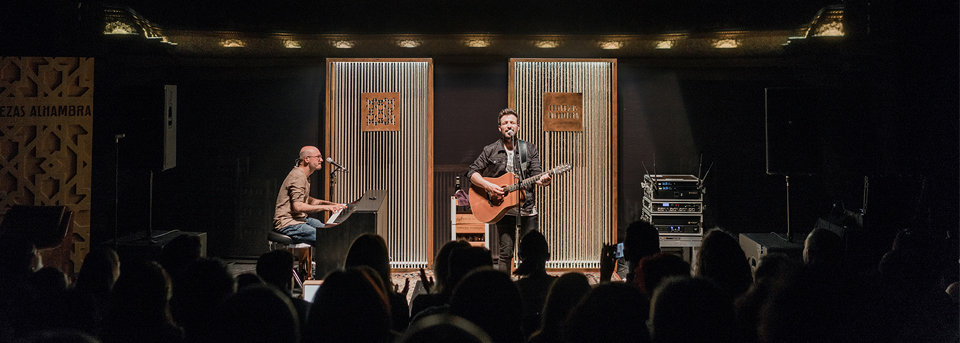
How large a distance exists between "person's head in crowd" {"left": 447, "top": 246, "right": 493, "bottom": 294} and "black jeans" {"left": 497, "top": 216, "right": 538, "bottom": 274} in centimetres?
293

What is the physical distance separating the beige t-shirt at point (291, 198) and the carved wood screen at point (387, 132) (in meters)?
1.31

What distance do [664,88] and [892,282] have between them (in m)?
5.44

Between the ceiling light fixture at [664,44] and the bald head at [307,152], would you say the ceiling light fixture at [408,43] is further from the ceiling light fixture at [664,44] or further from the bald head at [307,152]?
the ceiling light fixture at [664,44]

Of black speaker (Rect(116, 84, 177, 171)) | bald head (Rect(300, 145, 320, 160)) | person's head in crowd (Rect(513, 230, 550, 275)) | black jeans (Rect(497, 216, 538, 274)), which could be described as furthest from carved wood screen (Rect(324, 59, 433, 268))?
person's head in crowd (Rect(513, 230, 550, 275))

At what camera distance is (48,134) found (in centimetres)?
717

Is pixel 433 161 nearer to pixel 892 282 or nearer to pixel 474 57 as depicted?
pixel 474 57

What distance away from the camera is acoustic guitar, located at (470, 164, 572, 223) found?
6.44 meters

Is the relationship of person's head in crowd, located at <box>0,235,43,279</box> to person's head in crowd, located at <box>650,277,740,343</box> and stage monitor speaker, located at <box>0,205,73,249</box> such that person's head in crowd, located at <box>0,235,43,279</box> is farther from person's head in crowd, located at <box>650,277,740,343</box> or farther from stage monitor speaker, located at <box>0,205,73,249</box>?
person's head in crowd, located at <box>650,277,740,343</box>

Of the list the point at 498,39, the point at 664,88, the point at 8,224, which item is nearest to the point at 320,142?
the point at 498,39

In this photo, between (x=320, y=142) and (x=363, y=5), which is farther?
(x=320, y=142)

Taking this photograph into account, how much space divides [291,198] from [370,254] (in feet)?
10.3

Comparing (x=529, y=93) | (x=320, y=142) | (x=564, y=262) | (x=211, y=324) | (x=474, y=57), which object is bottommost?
(x=564, y=262)

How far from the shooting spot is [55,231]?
20.2 ft

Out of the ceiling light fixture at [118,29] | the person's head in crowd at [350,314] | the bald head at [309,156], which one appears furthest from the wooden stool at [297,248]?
the person's head in crowd at [350,314]
